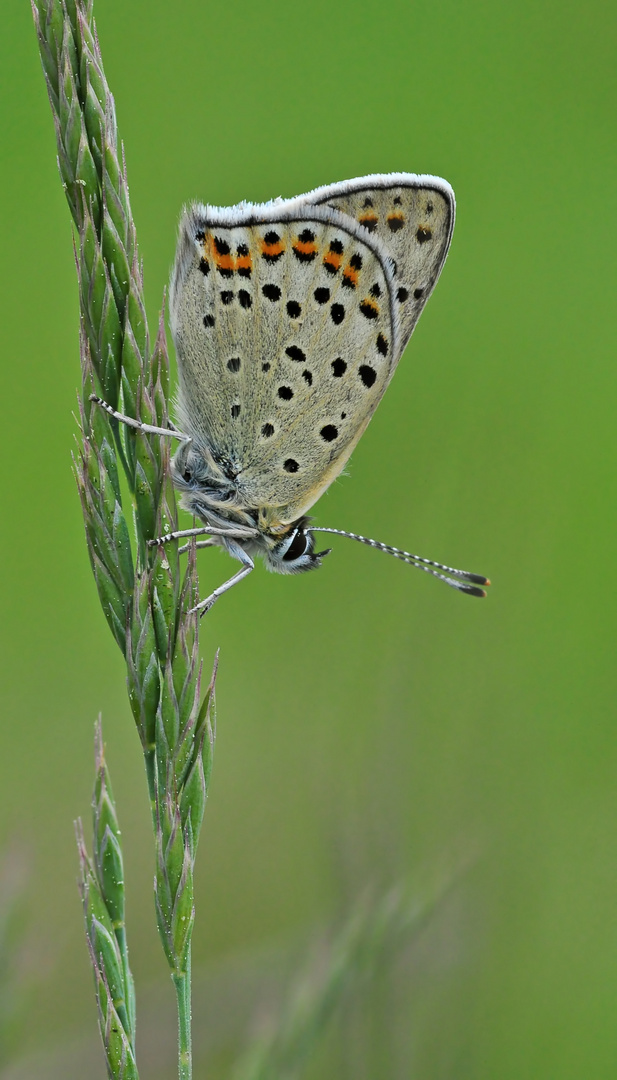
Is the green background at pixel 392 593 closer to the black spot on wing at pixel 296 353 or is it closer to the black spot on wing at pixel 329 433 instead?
the black spot on wing at pixel 329 433

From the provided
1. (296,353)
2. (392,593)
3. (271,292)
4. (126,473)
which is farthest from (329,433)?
(126,473)

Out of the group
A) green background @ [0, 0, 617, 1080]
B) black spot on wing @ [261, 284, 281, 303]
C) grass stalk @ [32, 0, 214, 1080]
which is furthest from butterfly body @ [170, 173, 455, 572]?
grass stalk @ [32, 0, 214, 1080]

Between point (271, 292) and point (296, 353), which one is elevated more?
point (271, 292)

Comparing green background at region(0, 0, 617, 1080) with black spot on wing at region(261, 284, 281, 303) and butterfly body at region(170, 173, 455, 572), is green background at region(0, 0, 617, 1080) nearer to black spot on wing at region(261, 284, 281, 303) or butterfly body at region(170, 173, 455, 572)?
butterfly body at region(170, 173, 455, 572)

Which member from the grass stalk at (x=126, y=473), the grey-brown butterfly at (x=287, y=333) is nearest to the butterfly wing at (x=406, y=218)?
the grey-brown butterfly at (x=287, y=333)

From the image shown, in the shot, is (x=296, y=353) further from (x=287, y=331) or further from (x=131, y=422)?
(x=131, y=422)

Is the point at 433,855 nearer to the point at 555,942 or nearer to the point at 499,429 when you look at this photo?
the point at 555,942

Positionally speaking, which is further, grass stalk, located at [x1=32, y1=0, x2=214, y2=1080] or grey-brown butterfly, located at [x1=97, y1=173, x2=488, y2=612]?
grey-brown butterfly, located at [x1=97, y1=173, x2=488, y2=612]
